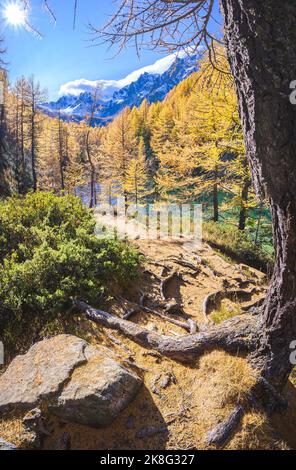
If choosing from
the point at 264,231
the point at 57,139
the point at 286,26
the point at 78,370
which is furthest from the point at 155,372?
the point at 57,139

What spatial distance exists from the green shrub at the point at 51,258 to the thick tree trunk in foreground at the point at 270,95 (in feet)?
12.5

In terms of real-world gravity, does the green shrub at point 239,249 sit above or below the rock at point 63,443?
above

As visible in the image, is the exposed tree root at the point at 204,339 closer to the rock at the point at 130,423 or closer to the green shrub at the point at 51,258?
the rock at the point at 130,423

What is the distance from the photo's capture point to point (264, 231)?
1723 centimetres

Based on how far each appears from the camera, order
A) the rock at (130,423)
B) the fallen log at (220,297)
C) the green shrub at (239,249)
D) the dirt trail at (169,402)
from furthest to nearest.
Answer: the green shrub at (239,249)
the fallen log at (220,297)
the rock at (130,423)
the dirt trail at (169,402)

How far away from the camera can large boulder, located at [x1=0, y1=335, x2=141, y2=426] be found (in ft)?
10.4

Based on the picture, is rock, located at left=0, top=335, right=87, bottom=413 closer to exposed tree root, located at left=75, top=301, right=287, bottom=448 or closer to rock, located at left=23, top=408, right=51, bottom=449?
rock, located at left=23, top=408, right=51, bottom=449

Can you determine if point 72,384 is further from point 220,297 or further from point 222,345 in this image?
point 220,297

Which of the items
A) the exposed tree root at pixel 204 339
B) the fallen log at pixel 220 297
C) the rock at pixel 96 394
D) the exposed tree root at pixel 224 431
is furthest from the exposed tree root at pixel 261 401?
the fallen log at pixel 220 297

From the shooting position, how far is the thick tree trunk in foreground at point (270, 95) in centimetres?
213

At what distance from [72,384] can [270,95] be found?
3.49 m

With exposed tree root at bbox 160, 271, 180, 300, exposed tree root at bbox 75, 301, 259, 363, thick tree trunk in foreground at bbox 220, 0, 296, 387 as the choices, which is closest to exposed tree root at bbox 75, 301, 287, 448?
exposed tree root at bbox 75, 301, 259, 363
